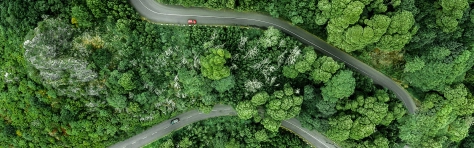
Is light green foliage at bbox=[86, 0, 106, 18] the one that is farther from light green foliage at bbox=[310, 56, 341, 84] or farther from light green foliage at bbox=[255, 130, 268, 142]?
light green foliage at bbox=[310, 56, 341, 84]

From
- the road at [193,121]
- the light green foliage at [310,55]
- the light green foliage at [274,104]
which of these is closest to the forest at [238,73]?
the light green foliage at [310,55]

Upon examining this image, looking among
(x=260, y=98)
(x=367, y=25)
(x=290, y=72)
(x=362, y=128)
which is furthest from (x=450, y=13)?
(x=260, y=98)

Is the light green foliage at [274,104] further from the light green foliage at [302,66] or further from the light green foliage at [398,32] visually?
the light green foliage at [398,32]

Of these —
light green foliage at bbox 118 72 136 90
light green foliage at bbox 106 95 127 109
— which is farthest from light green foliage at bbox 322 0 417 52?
light green foliage at bbox 106 95 127 109

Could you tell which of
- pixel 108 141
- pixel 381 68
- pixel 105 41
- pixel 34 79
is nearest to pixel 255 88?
pixel 381 68

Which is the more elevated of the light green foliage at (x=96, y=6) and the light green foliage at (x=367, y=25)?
the light green foliage at (x=367, y=25)

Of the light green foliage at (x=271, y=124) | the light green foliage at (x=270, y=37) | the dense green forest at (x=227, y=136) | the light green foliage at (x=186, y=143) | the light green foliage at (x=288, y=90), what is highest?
the light green foliage at (x=270, y=37)

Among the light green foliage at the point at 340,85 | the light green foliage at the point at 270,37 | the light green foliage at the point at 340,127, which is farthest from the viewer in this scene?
the light green foliage at the point at 340,127
